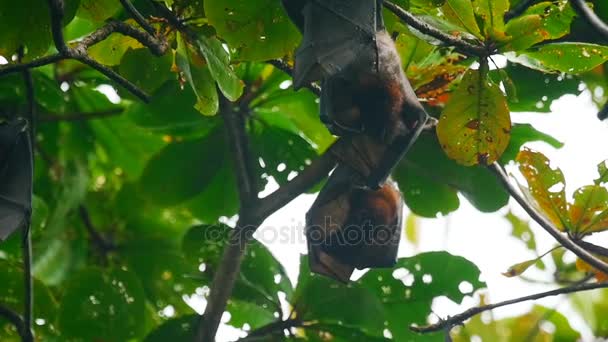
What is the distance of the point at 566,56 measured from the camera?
2.88 meters

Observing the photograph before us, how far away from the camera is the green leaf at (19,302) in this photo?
3863mm

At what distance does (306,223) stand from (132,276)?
2.92 feet

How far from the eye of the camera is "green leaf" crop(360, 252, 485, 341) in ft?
12.3

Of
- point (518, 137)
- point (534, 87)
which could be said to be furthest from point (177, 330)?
point (534, 87)

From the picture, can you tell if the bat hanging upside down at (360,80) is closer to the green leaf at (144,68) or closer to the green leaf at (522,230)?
the green leaf at (144,68)

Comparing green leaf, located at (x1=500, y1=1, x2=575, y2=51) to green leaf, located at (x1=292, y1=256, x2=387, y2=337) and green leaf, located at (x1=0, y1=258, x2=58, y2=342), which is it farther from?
green leaf, located at (x1=0, y1=258, x2=58, y2=342)

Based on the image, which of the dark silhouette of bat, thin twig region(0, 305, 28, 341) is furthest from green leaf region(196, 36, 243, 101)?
thin twig region(0, 305, 28, 341)

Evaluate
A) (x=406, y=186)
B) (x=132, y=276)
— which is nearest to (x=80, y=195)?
(x=132, y=276)

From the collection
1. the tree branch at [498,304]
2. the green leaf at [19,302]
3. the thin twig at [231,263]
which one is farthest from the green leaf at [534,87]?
the green leaf at [19,302]

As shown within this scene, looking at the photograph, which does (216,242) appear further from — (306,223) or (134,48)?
(134,48)

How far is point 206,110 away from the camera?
2.97m

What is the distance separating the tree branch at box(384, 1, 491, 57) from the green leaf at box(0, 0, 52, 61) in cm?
104

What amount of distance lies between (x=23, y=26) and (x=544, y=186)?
178cm

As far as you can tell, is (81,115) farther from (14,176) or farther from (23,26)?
(23,26)
